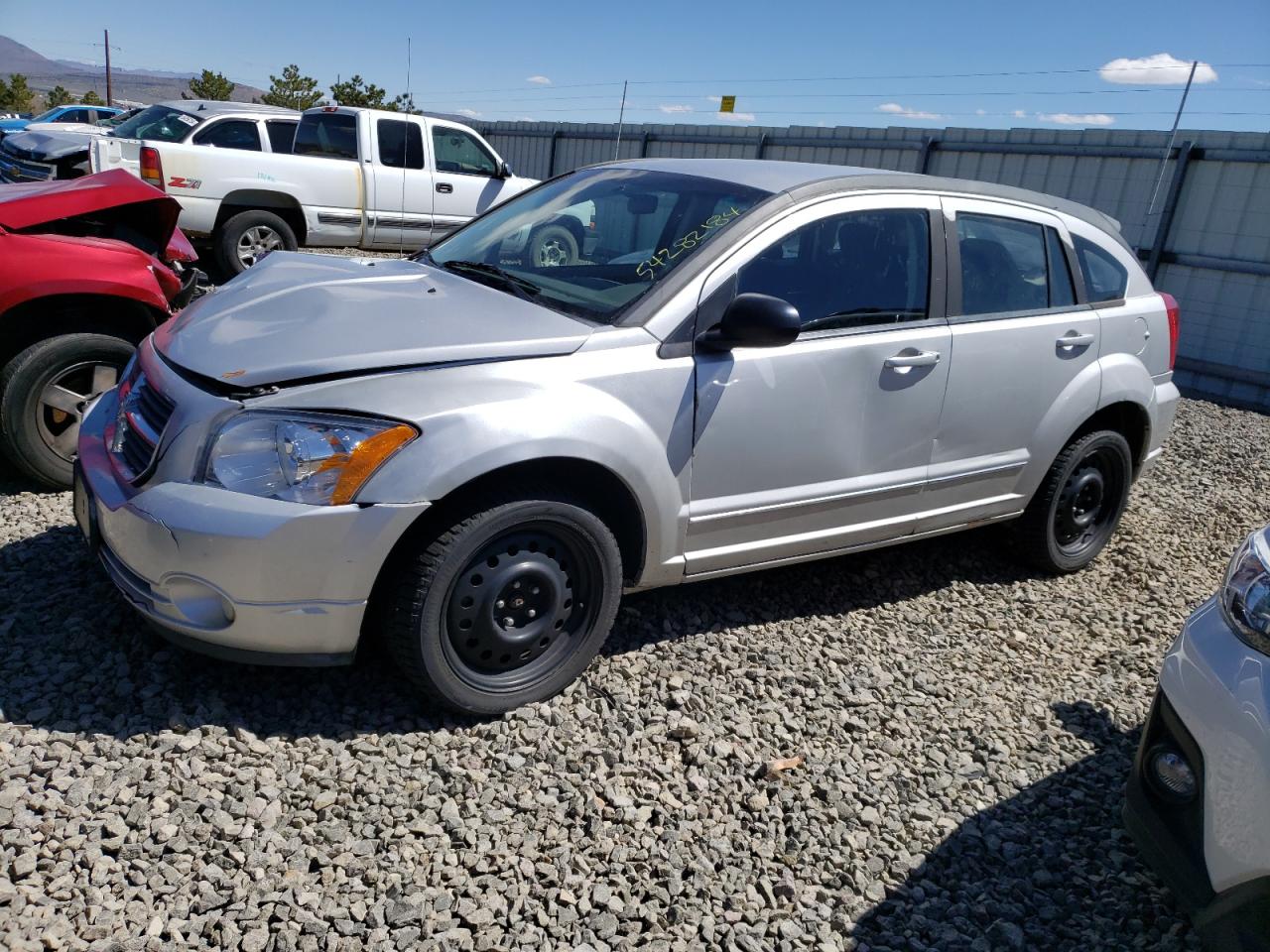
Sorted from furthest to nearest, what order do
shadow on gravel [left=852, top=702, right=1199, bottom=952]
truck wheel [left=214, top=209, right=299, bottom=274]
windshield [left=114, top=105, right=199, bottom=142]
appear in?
windshield [left=114, top=105, right=199, bottom=142], truck wheel [left=214, top=209, right=299, bottom=274], shadow on gravel [left=852, top=702, right=1199, bottom=952]

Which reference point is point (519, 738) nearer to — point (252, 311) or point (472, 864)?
point (472, 864)

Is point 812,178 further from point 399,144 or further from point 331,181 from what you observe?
point 399,144

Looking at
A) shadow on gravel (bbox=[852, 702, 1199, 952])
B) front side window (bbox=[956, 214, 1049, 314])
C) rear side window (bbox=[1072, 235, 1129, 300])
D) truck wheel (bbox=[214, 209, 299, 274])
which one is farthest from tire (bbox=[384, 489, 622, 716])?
truck wheel (bbox=[214, 209, 299, 274])

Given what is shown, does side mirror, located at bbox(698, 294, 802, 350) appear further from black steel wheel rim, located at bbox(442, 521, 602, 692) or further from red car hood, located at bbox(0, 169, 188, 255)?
red car hood, located at bbox(0, 169, 188, 255)

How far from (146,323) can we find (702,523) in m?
2.86

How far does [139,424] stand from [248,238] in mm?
8274

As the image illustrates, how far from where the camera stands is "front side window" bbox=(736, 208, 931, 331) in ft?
11.5

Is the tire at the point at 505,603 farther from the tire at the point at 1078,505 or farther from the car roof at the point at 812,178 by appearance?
the tire at the point at 1078,505

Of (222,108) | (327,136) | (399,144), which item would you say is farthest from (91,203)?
(222,108)

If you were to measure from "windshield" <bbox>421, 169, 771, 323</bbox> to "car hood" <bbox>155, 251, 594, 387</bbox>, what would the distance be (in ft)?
0.62

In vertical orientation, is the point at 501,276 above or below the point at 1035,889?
above

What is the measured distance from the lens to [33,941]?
7.10 feet

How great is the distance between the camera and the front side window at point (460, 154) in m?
11.5

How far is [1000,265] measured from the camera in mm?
4156
